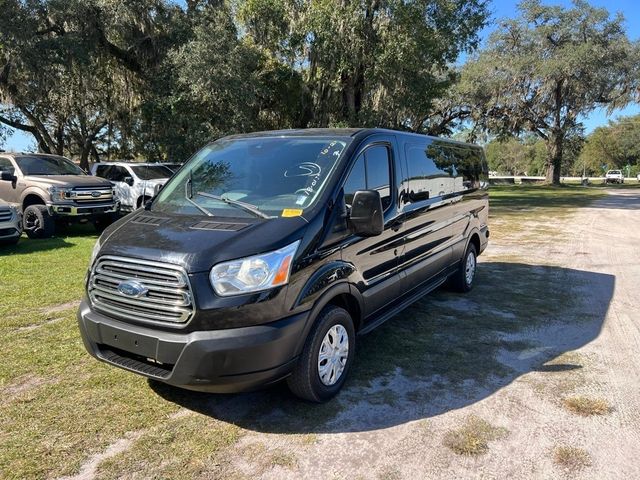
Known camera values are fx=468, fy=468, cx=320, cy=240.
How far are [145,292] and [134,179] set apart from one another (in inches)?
418

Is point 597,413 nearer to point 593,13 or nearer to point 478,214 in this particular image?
point 478,214

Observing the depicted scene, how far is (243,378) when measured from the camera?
9.39ft

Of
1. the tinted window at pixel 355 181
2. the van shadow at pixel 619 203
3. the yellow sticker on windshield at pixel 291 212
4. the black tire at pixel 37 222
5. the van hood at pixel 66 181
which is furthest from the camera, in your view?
the van shadow at pixel 619 203

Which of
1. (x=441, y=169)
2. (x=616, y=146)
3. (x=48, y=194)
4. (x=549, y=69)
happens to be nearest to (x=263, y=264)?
(x=441, y=169)

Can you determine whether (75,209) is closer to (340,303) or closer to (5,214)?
(5,214)

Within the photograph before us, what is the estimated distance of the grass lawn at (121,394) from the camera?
9.13 ft

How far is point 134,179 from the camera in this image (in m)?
12.6

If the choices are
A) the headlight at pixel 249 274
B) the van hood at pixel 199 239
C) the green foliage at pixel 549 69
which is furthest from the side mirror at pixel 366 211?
the green foliage at pixel 549 69

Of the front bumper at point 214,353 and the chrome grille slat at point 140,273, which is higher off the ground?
the chrome grille slat at point 140,273

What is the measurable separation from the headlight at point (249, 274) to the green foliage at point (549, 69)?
104 feet

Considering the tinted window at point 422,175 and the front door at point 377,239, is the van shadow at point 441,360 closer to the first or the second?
the front door at point 377,239

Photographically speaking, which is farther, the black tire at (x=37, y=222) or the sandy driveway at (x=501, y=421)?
the black tire at (x=37, y=222)

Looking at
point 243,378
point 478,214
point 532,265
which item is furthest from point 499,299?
point 243,378

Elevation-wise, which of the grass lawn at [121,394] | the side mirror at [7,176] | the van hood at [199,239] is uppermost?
the side mirror at [7,176]
